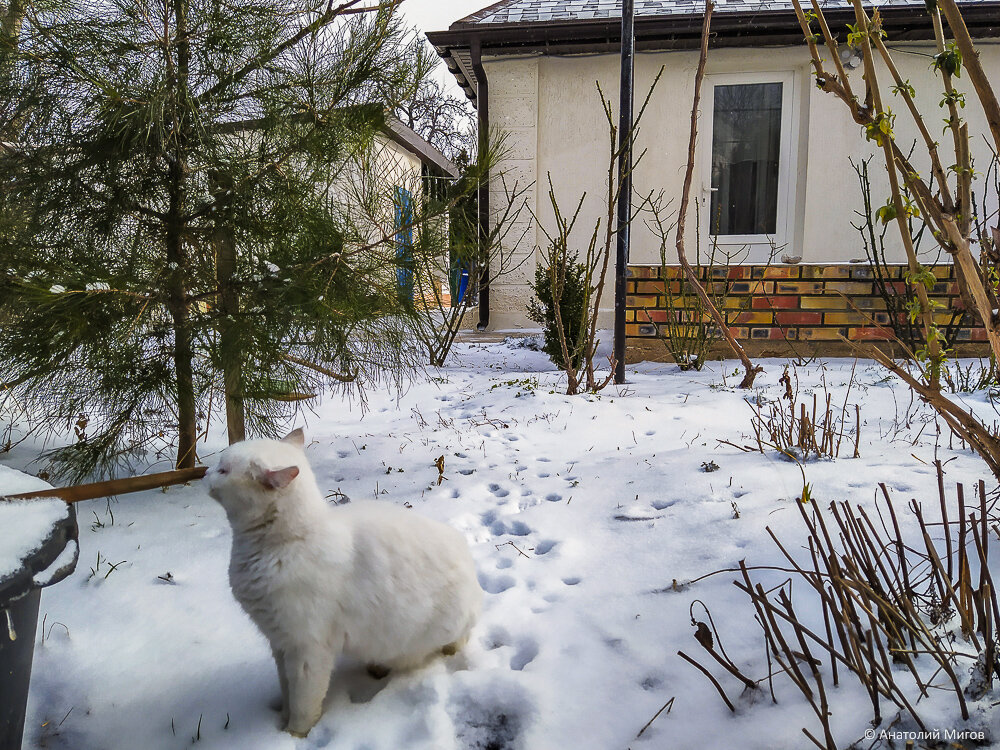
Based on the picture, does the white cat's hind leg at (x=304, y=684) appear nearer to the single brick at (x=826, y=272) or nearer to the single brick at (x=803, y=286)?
the single brick at (x=803, y=286)

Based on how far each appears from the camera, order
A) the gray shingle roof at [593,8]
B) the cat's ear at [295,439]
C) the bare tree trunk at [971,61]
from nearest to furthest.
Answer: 1. the bare tree trunk at [971,61]
2. the cat's ear at [295,439]
3. the gray shingle roof at [593,8]

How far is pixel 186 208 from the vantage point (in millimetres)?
2494

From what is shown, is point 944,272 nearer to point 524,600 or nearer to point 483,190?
point 483,190

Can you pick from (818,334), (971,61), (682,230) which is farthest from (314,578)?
(818,334)

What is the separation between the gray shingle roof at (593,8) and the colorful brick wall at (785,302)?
10.0ft

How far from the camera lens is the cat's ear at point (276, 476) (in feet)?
4.55

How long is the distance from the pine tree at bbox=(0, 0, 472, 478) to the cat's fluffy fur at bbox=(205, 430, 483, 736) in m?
1.03

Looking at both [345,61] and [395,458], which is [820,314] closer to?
[395,458]

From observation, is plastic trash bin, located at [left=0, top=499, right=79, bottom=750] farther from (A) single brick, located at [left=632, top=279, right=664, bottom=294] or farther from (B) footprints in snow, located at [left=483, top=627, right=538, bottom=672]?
(A) single brick, located at [left=632, top=279, right=664, bottom=294]

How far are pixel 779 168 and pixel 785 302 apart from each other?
265cm

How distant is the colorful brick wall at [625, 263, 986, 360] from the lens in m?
5.41

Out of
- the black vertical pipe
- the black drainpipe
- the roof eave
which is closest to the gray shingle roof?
the roof eave

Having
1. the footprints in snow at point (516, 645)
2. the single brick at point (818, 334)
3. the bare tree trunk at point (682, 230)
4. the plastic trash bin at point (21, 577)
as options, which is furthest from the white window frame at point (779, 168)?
the plastic trash bin at point (21, 577)

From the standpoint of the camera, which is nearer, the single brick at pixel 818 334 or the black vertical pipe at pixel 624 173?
the black vertical pipe at pixel 624 173
